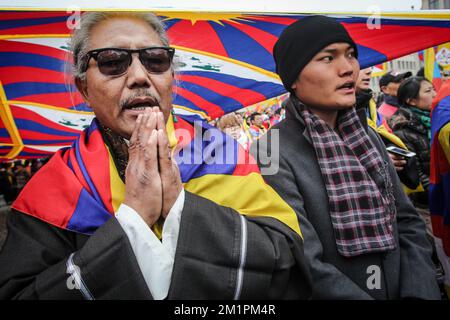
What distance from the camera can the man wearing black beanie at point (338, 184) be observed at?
4.94 ft

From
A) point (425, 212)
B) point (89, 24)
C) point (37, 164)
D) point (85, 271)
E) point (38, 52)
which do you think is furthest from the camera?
point (37, 164)

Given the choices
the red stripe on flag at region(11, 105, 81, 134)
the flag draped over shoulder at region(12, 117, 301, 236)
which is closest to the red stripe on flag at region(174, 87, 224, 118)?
the red stripe on flag at region(11, 105, 81, 134)

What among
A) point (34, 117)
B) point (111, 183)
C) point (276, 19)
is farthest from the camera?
point (34, 117)

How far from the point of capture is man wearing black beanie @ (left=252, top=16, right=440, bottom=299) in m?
1.51

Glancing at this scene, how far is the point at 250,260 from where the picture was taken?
112 cm

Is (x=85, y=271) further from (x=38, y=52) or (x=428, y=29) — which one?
(x=428, y=29)

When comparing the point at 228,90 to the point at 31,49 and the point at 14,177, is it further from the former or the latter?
the point at 14,177

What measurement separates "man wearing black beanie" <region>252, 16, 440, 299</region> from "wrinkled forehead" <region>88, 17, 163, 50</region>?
2.23 feet

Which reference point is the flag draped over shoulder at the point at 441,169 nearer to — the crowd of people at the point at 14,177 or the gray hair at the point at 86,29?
the gray hair at the point at 86,29

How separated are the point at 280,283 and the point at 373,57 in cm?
220

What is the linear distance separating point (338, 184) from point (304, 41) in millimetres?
665

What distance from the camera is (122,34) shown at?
1356 mm

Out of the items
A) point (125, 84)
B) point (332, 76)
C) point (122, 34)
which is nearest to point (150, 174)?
point (125, 84)
